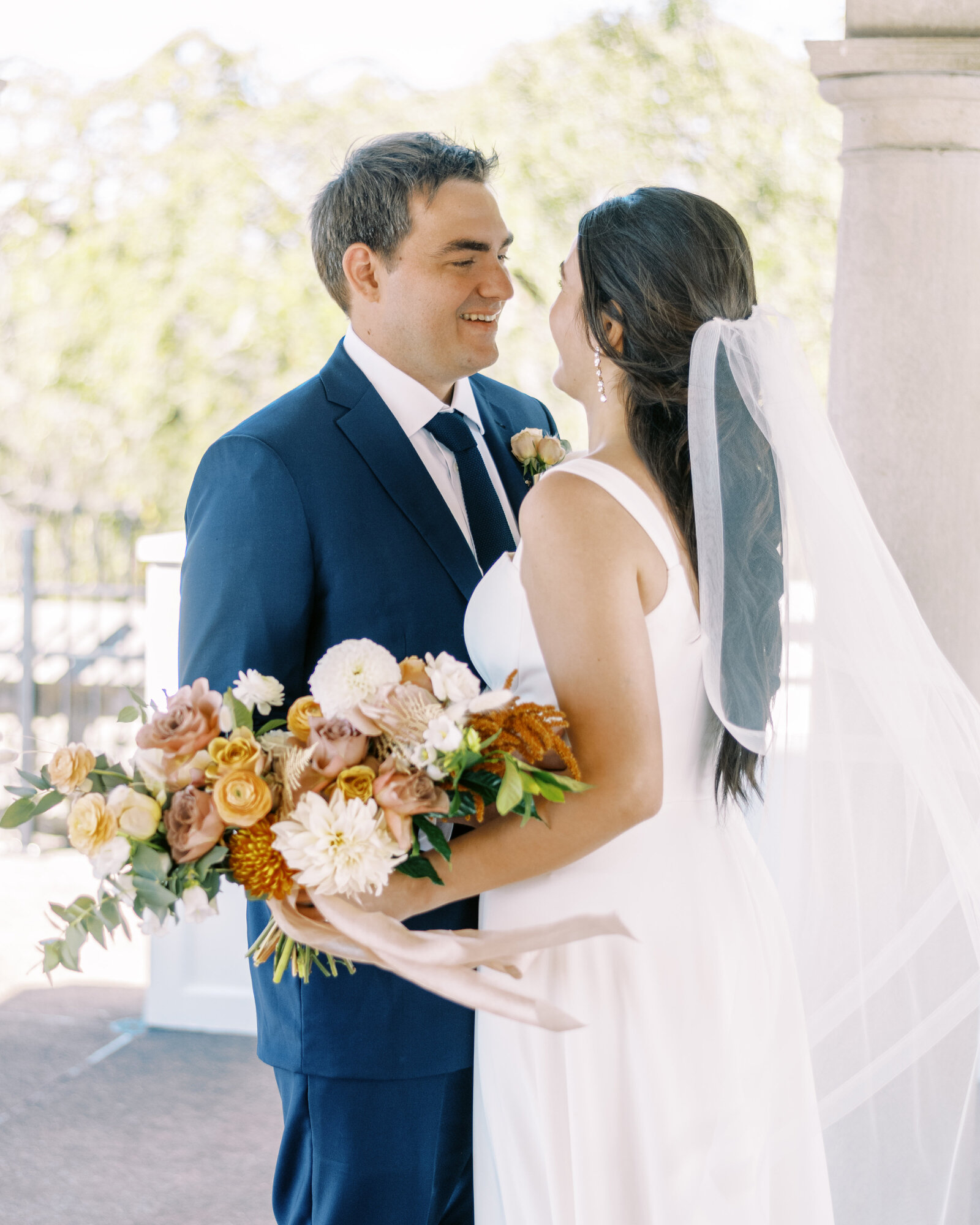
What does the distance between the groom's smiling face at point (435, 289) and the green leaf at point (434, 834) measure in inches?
42.2

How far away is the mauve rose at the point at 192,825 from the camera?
5.22 ft

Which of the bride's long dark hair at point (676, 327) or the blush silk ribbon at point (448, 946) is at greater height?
the bride's long dark hair at point (676, 327)

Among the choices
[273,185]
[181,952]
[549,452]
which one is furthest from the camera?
[273,185]

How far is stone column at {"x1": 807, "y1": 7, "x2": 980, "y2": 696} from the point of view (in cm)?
274

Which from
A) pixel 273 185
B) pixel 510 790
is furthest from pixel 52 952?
pixel 273 185

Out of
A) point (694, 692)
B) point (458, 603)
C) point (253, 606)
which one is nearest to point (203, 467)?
point (253, 606)

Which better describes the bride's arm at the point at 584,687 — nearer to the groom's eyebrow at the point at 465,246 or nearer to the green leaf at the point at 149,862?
the green leaf at the point at 149,862

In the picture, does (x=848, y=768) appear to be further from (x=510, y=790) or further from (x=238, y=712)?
(x=238, y=712)

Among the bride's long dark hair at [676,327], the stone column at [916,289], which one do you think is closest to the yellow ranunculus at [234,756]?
the bride's long dark hair at [676,327]

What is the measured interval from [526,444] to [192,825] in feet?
4.00

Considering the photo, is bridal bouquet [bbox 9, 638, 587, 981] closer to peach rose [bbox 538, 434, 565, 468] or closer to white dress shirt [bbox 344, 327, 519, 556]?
white dress shirt [bbox 344, 327, 519, 556]

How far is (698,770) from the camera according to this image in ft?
6.47

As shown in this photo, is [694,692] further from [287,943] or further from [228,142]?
[228,142]

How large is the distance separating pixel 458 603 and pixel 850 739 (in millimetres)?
698
